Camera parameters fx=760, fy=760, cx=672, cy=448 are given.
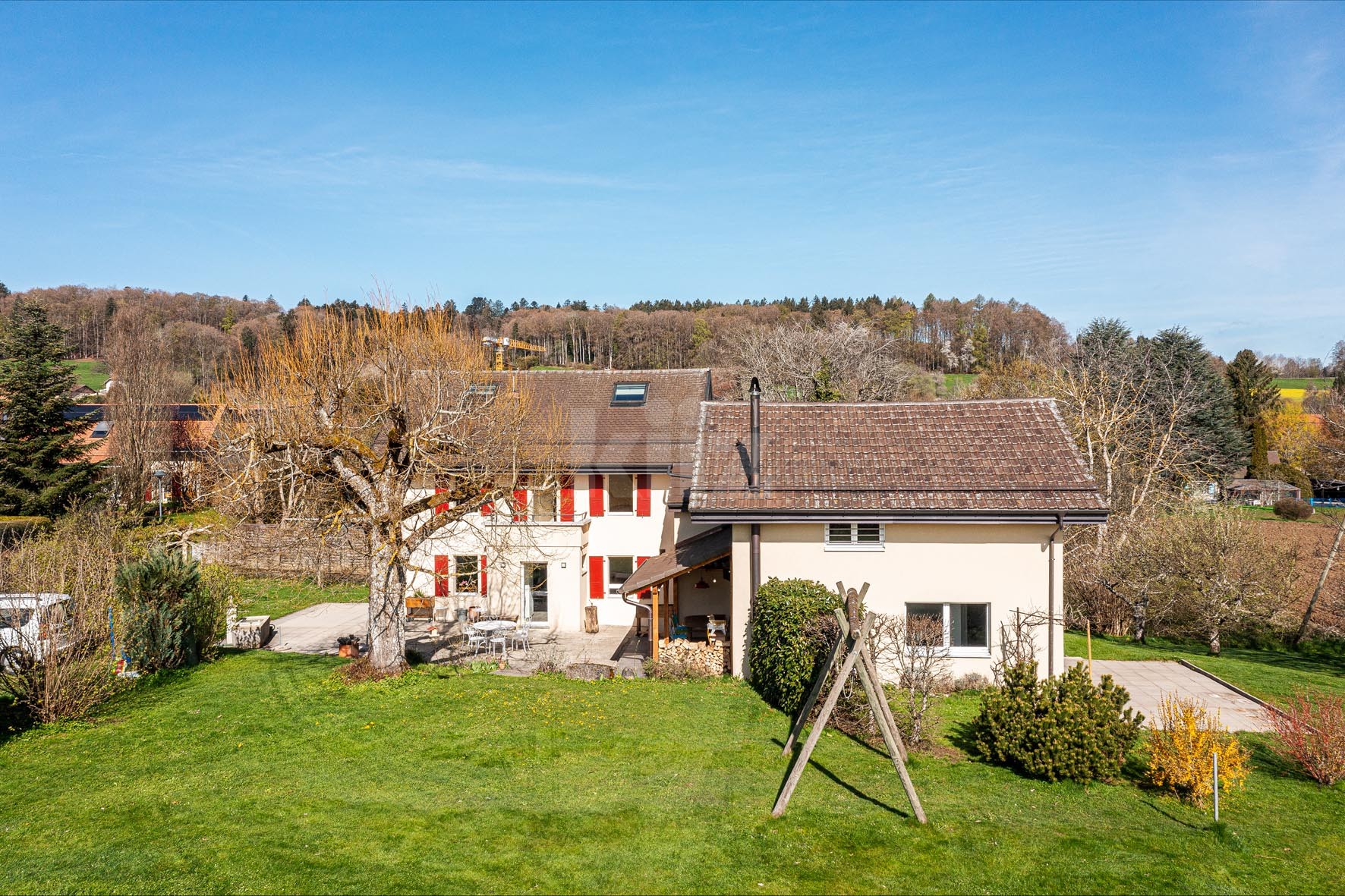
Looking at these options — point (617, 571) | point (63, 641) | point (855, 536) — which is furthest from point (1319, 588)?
point (63, 641)

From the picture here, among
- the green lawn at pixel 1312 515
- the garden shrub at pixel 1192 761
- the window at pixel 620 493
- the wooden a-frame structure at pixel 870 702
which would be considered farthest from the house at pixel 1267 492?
the wooden a-frame structure at pixel 870 702

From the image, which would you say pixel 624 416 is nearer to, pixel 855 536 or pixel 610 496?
pixel 610 496

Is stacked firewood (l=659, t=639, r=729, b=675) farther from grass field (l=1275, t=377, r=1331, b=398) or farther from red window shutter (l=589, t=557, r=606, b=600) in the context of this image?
grass field (l=1275, t=377, r=1331, b=398)

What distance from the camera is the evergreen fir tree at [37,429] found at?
32.2m

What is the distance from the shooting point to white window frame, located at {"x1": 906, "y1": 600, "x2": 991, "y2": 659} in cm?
1580

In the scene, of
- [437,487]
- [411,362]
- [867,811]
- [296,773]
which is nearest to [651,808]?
[867,811]

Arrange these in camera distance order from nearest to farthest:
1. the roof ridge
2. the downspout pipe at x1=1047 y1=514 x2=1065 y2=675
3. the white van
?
the white van < the downspout pipe at x1=1047 y1=514 x2=1065 y2=675 < the roof ridge

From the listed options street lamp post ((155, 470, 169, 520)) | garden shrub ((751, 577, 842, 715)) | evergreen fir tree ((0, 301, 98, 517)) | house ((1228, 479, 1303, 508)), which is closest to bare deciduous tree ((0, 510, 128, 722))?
garden shrub ((751, 577, 842, 715))

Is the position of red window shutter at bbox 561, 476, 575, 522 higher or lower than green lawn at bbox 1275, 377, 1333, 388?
lower

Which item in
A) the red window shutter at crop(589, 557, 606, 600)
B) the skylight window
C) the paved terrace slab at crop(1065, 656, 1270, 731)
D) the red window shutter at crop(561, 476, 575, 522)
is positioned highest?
the skylight window

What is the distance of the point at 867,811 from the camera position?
977 centimetres

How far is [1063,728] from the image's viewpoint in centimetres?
1103

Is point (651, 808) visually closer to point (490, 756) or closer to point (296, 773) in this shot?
point (490, 756)

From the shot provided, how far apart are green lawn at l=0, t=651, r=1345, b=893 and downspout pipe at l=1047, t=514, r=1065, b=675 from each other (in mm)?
2798
